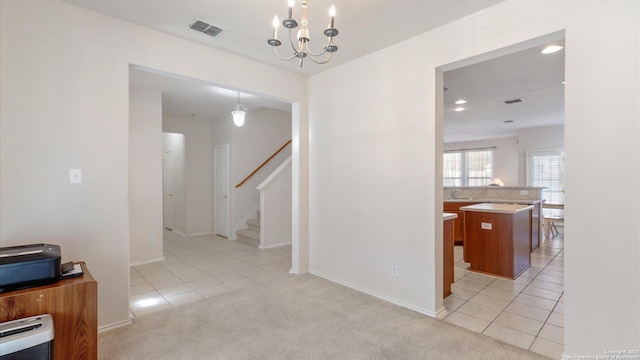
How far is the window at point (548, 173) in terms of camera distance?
778 centimetres

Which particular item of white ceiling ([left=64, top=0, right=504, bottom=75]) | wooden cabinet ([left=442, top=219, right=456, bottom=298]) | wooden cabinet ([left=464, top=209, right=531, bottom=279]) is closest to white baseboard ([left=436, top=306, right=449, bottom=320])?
wooden cabinet ([left=442, top=219, right=456, bottom=298])

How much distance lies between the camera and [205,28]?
8.98 ft

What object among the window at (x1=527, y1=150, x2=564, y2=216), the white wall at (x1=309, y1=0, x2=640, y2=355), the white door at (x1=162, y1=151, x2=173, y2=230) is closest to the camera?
the white wall at (x1=309, y1=0, x2=640, y2=355)

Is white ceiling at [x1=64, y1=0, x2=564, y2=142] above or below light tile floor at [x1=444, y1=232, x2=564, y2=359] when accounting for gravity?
above

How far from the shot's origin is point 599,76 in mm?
1930

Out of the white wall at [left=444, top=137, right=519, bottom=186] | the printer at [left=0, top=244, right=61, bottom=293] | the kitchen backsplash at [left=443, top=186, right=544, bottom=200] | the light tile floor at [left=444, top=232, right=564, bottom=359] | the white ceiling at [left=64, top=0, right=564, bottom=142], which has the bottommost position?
the light tile floor at [left=444, top=232, right=564, bottom=359]

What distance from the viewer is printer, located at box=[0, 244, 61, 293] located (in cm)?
171

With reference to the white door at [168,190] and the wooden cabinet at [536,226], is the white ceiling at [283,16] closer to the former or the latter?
the wooden cabinet at [536,226]

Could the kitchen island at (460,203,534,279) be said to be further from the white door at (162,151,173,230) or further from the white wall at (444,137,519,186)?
the white door at (162,151,173,230)

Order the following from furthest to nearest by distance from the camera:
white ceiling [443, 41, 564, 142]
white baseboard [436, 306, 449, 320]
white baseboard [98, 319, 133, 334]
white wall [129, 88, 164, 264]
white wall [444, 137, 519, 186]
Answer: white wall [444, 137, 519, 186] < white wall [129, 88, 164, 264] < white ceiling [443, 41, 564, 142] < white baseboard [436, 306, 449, 320] < white baseboard [98, 319, 133, 334]

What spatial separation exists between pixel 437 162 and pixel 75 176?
306cm

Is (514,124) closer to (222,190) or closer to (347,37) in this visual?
(347,37)

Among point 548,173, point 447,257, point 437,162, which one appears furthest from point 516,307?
point 548,173

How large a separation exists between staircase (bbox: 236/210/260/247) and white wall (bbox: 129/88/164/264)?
1.55 metres
